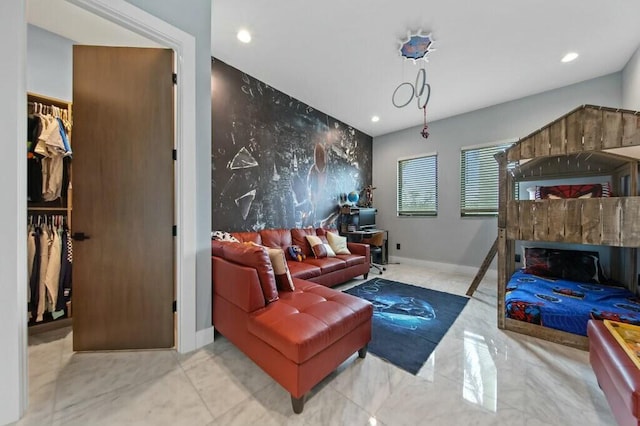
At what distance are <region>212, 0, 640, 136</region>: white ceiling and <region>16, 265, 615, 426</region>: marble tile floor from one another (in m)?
3.04

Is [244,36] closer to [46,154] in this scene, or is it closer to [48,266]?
[46,154]

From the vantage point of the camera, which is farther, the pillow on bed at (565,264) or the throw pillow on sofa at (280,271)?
the pillow on bed at (565,264)

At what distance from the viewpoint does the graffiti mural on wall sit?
309cm

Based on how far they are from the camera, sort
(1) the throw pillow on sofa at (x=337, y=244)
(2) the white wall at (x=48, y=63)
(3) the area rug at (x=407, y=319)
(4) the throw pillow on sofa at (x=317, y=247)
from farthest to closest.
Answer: (1) the throw pillow on sofa at (x=337, y=244) < (4) the throw pillow on sofa at (x=317, y=247) < (2) the white wall at (x=48, y=63) < (3) the area rug at (x=407, y=319)

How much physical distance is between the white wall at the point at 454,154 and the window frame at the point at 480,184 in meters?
0.08

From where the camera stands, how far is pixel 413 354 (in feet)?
6.32

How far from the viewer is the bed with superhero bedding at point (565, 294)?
2.04 meters

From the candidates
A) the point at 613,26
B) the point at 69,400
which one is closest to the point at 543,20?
the point at 613,26

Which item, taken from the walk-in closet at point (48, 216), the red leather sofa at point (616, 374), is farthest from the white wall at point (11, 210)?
the red leather sofa at point (616, 374)

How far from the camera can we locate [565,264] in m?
2.99

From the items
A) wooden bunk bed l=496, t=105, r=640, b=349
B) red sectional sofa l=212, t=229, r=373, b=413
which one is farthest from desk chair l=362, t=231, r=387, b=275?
red sectional sofa l=212, t=229, r=373, b=413

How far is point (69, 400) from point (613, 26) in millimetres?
5390

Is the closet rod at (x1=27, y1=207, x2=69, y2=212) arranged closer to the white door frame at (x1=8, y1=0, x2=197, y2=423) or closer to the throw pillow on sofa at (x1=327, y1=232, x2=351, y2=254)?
the white door frame at (x1=8, y1=0, x2=197, y2=423)

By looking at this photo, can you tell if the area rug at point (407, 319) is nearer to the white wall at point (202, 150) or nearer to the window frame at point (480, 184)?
the white wall at point (202, 150)
